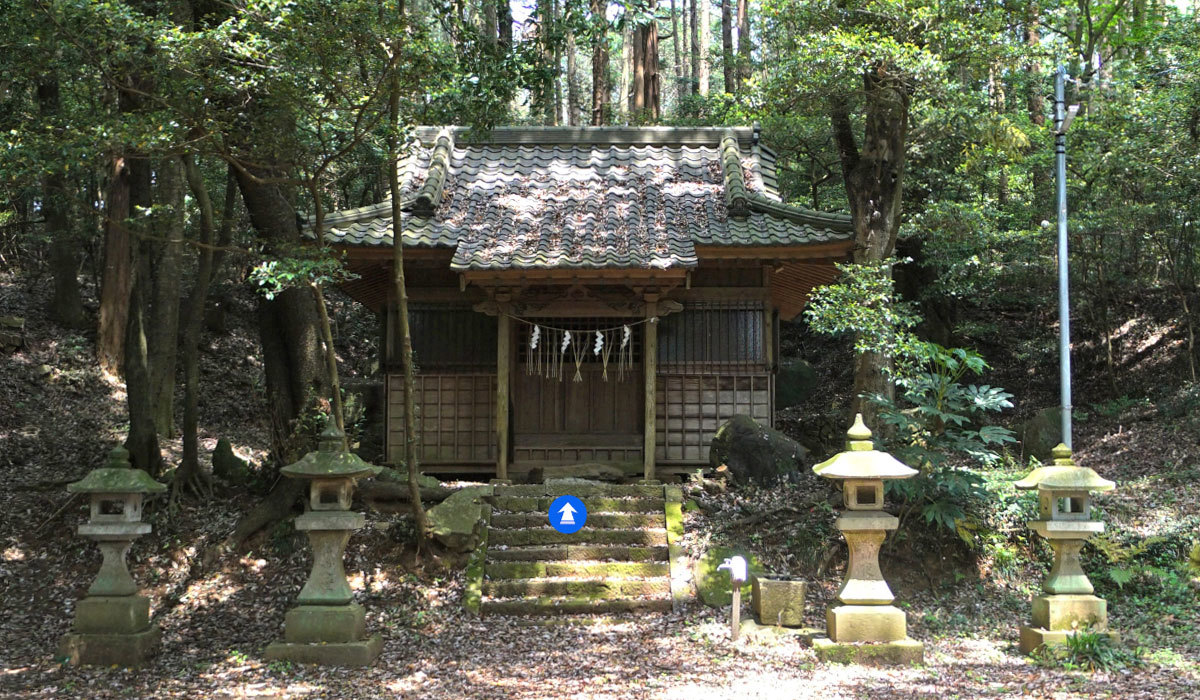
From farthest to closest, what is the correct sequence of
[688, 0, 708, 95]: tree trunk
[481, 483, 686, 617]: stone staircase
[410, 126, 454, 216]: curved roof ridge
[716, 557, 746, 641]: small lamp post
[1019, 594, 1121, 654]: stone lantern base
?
[688, 0, 708, 95]: tree trunk, [410, 126, 454, 216]: curved roof ridge, [481, 483, 686, 617]: stone staircase, [716, 557, 746, 641]: small lamp post, [1019, 594, 1121, 654]: stone lantern base

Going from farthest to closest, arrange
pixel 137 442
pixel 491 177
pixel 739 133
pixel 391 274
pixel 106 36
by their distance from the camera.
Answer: pixel 739 133
pixel 491 177
pixel 391 274
pixel 137 442
pixel 106 36

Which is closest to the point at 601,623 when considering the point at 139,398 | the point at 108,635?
the point at 108,635

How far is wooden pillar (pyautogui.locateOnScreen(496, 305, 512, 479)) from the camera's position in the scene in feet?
37.1

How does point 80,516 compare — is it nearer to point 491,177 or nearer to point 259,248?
point 259,248

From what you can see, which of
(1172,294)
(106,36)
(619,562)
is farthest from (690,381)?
(1172,294)

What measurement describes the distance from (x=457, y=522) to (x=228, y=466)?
3748 millimetres

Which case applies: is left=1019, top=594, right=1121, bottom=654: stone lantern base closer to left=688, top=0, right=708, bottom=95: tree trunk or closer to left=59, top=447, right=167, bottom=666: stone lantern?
left=59, top=447, right=167, bottom=666: stone lantern

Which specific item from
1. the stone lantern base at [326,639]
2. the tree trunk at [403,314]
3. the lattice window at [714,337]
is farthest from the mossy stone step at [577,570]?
the lattice window at [714,337]

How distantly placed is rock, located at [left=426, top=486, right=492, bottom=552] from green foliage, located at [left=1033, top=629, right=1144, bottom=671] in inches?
222

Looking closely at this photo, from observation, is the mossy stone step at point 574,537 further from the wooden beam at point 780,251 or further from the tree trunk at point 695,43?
the tree trunk at point 695,43

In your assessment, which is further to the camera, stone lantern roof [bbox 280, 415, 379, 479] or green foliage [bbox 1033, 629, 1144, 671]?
stone lantern roof [bbox 280, 415, 379, 479]

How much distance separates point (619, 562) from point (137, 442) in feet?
19.9

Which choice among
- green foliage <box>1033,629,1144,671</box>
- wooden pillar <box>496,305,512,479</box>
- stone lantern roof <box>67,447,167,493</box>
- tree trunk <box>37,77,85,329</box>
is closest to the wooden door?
wooden pillar <box>496,305,512,479</box>

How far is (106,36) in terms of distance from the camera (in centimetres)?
757
